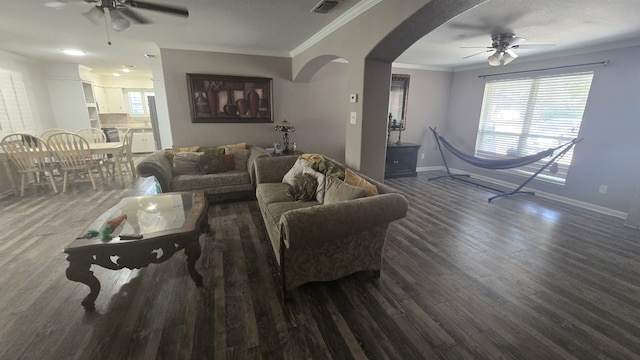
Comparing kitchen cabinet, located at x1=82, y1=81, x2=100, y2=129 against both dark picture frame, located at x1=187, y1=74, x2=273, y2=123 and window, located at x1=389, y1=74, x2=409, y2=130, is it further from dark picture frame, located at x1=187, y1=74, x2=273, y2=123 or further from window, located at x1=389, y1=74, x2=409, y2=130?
window, located at x1=389, y1=74, x2=409, y2=130

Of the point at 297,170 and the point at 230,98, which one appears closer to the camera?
the point at 297,170

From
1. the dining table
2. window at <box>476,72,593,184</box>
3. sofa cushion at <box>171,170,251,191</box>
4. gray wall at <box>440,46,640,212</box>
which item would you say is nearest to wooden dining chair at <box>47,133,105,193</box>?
the dining table

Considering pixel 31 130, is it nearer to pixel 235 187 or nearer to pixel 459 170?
pixel 235 187

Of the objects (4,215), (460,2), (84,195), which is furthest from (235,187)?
(460,2)

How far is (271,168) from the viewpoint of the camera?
331 centimetres

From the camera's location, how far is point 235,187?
374 cm

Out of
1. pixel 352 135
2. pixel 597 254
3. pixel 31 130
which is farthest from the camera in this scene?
pixel 31 130

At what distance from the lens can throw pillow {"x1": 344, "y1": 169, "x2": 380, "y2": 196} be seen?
206 centimetres

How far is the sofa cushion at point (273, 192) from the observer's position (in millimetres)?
2635

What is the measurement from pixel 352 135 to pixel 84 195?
13.9 feet

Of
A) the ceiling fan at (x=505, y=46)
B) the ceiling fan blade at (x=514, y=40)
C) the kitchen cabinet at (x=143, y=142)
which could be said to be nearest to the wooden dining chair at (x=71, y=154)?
the kitchen cabinet at (x=143, y=142)

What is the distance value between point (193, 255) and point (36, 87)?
6.14 meters

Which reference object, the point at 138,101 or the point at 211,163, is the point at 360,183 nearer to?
the point at 211,163

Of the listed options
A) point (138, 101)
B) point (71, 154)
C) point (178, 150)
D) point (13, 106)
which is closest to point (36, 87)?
point (13, 106)
